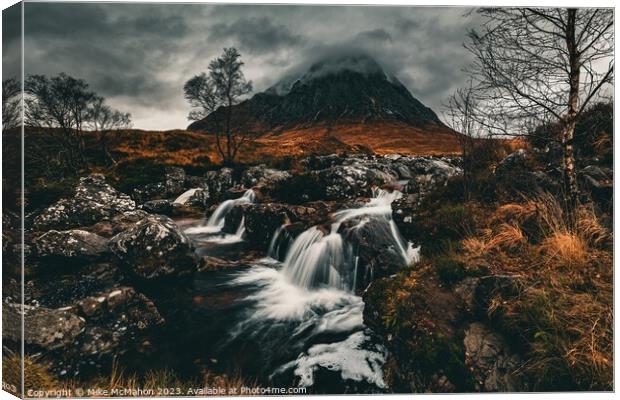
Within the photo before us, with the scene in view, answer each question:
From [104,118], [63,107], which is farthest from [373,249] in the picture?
[63,107]

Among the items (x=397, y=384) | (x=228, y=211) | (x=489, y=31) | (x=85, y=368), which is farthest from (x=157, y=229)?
(x=489, y=31)

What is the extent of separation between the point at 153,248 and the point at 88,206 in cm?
97

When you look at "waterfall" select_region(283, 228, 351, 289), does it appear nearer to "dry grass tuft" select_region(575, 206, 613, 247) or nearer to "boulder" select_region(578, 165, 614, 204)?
"dry grass tuft" select_region(575, 206, 613, 247)

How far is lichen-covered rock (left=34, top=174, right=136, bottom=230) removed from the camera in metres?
4.02

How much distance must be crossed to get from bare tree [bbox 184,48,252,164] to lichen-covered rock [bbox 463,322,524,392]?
3662mm

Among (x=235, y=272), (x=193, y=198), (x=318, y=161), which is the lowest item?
(x=235, y=272)

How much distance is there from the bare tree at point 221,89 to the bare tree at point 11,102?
6.16 ft

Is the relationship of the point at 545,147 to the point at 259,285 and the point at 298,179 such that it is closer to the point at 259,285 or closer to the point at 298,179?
the point at 298,179

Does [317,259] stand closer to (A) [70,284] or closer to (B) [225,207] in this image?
(B) [225,207]

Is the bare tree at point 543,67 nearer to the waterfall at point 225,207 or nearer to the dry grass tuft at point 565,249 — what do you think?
the dry grass tuft at point 565,249

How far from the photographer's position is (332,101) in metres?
4.42

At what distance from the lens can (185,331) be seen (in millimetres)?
4012

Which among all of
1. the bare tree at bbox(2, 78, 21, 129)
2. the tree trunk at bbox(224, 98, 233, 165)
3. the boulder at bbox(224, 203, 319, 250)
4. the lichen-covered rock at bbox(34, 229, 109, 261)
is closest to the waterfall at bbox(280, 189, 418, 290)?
the boulder at bbox(224, 203, 319, 250)

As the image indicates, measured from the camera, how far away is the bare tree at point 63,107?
3891mm
